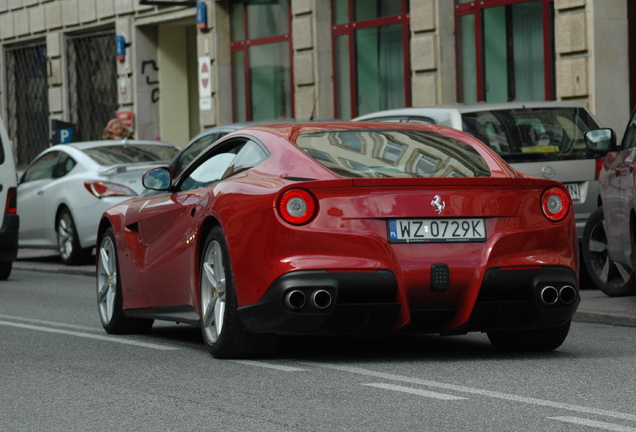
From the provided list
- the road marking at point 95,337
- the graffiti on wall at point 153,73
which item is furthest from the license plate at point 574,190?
the graffiti on wall at point 153,73

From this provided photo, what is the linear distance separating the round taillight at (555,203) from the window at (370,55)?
50.8ft

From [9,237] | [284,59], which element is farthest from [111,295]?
[284,59]

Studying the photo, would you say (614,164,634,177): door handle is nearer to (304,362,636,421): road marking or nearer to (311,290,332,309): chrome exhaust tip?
(304,362,636,421): road marking

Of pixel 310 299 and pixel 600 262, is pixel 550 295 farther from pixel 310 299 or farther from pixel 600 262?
pixel 600 262

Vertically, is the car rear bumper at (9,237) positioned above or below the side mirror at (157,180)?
below

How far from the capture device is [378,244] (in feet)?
24.5

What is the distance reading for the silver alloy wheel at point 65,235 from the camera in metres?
18.1

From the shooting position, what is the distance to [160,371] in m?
7.64

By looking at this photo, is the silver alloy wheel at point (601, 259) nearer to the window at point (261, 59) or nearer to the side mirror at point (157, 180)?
the side mirror at point (157, 180)

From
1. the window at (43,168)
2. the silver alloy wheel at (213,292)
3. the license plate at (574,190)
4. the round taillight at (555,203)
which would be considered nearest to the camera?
the round taillight at (555,203)

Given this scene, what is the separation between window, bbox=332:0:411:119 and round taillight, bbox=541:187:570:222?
50.8ft

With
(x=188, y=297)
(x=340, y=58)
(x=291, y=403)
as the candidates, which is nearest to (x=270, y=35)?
(x=340, y=58)

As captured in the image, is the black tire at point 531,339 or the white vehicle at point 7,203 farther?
the white vehicle at point 7,203

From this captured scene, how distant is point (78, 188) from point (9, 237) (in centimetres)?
212
